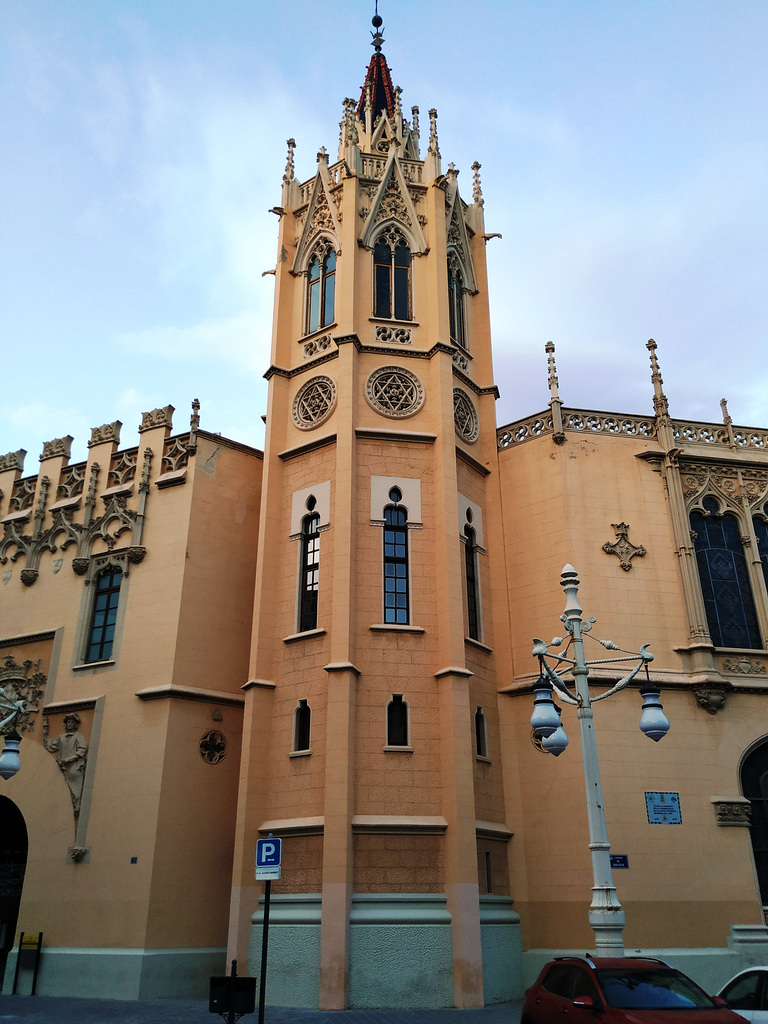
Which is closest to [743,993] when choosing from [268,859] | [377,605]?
[268,859]

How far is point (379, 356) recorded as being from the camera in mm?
22156

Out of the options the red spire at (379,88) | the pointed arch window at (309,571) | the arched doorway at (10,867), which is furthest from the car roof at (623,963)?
the red spire at (379,88)

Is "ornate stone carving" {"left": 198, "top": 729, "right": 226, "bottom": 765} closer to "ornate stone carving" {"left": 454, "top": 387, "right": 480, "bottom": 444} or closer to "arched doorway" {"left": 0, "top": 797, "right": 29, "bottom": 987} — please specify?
"arched doorway" {"left": 0, "top": 797, "right": 29, "bottom": 987}

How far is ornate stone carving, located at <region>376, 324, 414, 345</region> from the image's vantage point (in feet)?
73.8

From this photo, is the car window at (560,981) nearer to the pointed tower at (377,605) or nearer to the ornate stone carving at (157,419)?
the pointed tower at (377,605)

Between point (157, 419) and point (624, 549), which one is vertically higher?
point (157, 419)

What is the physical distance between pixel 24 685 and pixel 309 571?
8718mm

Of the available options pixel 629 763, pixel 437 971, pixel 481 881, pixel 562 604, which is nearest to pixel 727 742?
pixel 629 763

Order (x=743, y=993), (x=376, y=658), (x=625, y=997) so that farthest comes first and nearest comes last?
(x=376, y=658), (x=743, y=993), (x=625, y=997)

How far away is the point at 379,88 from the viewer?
30.1 metres

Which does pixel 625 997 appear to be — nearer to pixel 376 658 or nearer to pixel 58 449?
pixel 376 658

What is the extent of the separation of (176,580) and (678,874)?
1334cm

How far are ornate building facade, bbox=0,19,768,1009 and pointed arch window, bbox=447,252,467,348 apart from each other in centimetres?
10

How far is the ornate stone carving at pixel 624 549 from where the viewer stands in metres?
21.1
